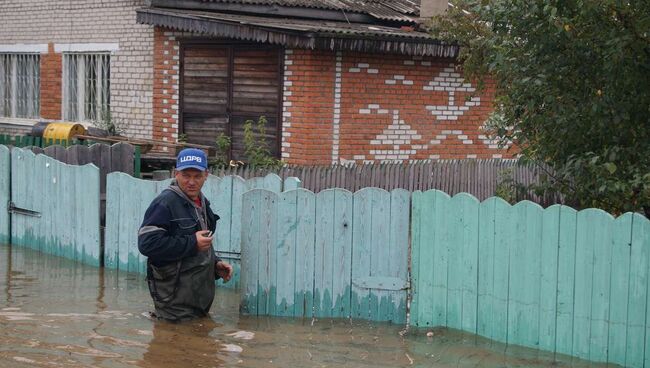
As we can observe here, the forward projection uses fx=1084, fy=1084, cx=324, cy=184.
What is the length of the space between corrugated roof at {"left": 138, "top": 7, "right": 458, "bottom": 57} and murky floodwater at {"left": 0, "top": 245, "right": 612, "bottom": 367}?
558cm

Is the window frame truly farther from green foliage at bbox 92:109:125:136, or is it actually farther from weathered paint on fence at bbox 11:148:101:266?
weathered paint on fence at bbox 11:148:101:266

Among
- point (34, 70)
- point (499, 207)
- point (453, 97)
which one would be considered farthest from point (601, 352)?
point (34, 70)

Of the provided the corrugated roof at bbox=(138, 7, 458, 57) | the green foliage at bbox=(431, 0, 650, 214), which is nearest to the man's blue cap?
the green foliage at bbox=(431, 0, 650, 214)

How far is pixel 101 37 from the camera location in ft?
62.2

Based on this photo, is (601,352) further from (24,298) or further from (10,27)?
(10,27)

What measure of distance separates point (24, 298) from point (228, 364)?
3081mm

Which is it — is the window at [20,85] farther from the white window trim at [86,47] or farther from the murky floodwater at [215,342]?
the murky floodwater at [215,342]

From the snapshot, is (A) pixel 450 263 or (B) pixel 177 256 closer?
(B) pixel 177 256

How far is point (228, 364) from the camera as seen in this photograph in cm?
747

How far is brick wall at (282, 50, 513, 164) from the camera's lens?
1537cm

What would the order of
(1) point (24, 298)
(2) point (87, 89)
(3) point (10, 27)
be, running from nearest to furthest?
(1) point (24, 298)
(2) point (87, 89)
(3) point (10, 27)

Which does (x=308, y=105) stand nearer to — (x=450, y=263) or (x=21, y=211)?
(x=21, y=211)

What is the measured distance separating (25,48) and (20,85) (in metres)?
0.85

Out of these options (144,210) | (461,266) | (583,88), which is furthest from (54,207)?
(583,88)
